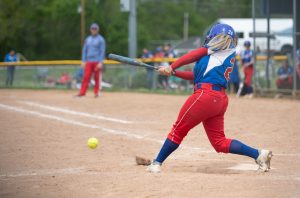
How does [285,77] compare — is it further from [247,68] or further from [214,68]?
[214,68]

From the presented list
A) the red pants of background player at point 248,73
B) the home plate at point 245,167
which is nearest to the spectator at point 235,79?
the red pants of background player at point 248,73

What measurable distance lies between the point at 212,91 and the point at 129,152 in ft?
8.86

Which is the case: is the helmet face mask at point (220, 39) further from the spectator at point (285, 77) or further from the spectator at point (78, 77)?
the spectator at point (78, 77)

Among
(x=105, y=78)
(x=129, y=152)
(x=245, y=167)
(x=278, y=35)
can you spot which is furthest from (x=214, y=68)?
(x=105, y=78)

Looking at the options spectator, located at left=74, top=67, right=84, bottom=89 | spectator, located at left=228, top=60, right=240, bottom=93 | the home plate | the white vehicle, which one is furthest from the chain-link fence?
the home plate

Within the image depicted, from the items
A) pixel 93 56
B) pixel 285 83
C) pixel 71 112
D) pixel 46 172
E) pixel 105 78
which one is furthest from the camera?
pixel 105 78

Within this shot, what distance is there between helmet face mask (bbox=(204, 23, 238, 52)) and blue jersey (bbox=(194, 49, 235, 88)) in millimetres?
83

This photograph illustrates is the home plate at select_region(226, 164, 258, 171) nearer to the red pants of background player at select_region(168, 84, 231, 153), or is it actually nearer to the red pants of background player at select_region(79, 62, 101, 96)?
the red pants of background player at select_region(168, 84, 231, 153)

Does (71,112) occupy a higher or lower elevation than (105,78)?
lower

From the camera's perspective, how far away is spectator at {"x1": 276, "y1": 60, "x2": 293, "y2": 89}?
2084 centimetres

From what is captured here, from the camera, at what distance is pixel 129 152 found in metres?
10.6

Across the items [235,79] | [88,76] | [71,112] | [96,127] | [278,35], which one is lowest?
[96,127]

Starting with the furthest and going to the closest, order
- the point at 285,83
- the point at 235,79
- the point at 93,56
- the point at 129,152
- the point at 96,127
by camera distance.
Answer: the point at 235,79, the point at 285,83, the point at 93,56, the point at 96,127, the point at 129,152

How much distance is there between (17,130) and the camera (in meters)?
13.3
